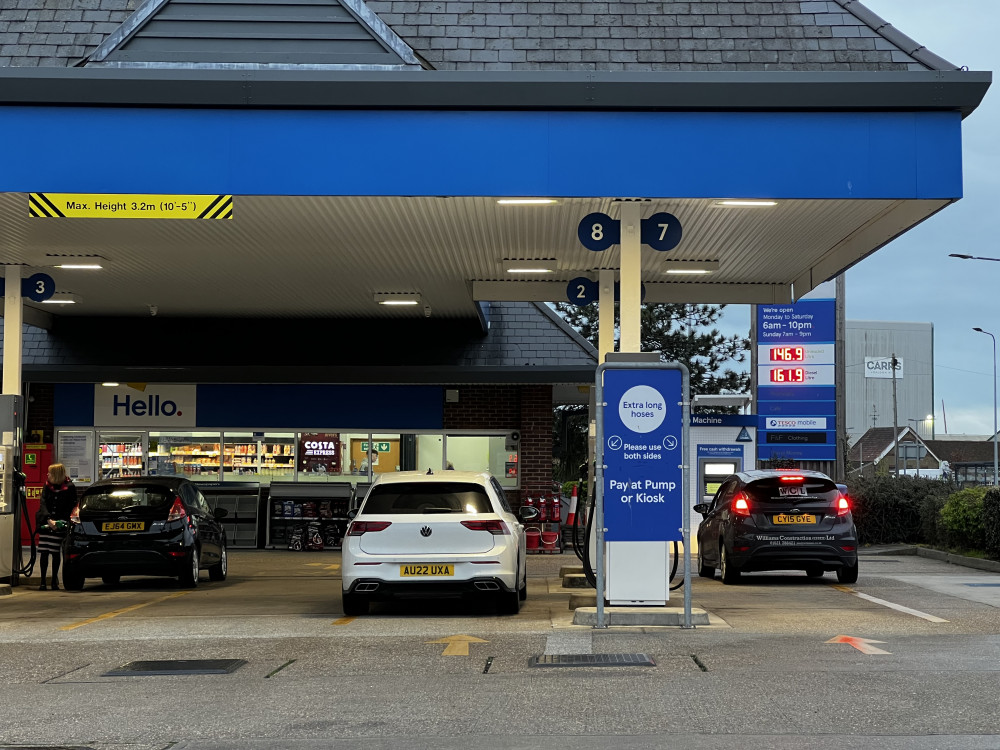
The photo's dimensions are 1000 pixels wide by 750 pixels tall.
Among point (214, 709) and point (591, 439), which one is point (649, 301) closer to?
point (591, 439)

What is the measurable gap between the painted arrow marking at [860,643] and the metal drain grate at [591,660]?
165 cm

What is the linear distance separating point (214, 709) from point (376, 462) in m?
18.3

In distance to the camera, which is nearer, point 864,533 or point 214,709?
point 214,709

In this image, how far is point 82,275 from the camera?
18594 mm

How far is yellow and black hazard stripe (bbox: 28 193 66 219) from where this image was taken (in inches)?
485

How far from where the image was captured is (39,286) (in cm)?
1762

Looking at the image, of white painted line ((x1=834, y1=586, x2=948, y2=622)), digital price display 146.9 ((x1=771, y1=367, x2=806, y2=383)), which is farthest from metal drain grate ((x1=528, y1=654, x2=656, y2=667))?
digital price display 146.9 ((x1=771, y1=367, x2=806, y2=383))

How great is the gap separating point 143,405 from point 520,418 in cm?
752

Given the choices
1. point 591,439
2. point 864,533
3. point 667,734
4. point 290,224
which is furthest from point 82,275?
point 864,533

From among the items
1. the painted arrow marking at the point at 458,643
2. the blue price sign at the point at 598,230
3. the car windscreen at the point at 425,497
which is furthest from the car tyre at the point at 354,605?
the blue price sign at the point at 598,230

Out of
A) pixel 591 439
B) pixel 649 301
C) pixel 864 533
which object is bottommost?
pixel 864 533

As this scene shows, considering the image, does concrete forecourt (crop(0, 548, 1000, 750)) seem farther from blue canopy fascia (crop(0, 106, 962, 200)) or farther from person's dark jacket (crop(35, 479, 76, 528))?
blue canopy fascia (crop(0, 106, 962, 200))

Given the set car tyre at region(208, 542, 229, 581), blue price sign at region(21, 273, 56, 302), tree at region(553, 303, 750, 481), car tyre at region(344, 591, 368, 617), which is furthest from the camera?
tree at region(553, 303, 750, 481)

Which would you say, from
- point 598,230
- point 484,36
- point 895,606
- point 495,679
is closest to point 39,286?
point 484,36
